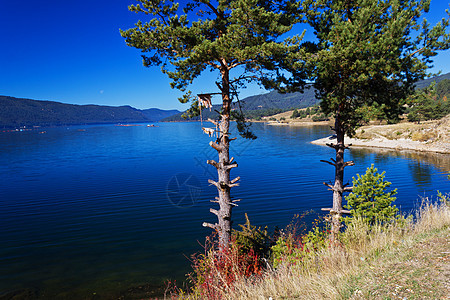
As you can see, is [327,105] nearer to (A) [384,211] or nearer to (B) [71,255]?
(A) [384,211]

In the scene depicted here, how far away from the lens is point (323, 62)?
36.2ft

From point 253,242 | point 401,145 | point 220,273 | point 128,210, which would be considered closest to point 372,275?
point 220,273

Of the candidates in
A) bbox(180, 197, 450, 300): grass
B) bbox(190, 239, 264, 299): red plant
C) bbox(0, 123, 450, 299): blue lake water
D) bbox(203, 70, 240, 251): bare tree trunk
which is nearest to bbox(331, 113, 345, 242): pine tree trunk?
bbox(180, 197, 450, 300): grass

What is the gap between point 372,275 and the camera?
257 inches

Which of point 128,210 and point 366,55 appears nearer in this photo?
point 366,55

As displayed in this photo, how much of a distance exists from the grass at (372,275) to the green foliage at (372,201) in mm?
3236

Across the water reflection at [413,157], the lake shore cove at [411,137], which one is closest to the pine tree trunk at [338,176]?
the water reflection at [413,157]

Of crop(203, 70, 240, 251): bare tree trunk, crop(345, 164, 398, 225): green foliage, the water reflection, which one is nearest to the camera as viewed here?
crop(203, 70, 240, 251): bare tree trunk

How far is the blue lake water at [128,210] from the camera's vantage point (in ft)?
47.5

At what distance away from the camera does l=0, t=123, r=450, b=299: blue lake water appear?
47.5 feet

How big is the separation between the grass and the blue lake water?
8.75 meters

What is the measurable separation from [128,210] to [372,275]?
21.9m

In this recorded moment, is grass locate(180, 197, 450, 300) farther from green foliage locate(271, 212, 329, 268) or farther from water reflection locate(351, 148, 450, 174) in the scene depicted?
water reflection locate(351, 148, 450, 174)

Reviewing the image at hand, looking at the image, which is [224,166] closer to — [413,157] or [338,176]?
[338,176]
